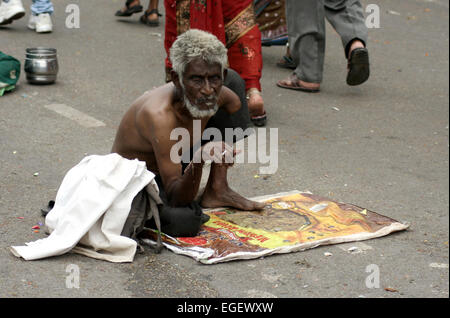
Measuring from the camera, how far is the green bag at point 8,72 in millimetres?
5414

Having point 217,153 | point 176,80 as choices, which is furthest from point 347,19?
point 217,153

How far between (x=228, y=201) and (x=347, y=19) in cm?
264

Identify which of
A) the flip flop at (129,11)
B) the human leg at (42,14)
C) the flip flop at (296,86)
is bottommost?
the flip flop at (296,86)

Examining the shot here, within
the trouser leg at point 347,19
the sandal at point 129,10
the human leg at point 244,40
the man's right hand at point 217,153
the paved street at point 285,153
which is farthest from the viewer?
the sandal at point 129,10

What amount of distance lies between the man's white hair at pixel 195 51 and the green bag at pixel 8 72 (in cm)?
233

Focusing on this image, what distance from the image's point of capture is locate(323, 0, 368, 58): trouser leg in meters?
5.93

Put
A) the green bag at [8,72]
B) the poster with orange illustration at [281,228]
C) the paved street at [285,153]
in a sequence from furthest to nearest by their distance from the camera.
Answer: the green bag at [8,72], the poster with orange illustration at [281,228], the paved street at [285,153]

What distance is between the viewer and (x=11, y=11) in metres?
7.02

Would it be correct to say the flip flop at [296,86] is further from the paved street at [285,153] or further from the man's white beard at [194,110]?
the man's white beard at [194,110]

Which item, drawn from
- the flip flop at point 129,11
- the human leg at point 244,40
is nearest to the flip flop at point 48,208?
the human leg at point 244,40

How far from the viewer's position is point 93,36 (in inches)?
294

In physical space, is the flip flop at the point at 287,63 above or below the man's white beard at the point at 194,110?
below

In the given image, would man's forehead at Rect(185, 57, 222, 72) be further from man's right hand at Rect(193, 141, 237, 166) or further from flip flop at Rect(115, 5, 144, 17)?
flip flop at Rect(115, 5, 144, 17)

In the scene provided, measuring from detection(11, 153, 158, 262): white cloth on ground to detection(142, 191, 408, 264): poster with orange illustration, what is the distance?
31 cm
